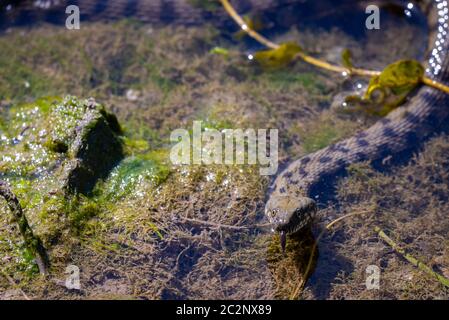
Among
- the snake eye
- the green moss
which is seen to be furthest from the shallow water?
the snake eye

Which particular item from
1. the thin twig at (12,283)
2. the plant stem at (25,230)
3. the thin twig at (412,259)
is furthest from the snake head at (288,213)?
the thin twig at (12,283)

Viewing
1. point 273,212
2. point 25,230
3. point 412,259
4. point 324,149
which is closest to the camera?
point 25,230

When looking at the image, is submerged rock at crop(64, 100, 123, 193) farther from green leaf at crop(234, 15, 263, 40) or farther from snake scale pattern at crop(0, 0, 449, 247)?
green leaf at crop(234, 15, 263, 40)

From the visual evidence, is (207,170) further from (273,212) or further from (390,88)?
(390,88)

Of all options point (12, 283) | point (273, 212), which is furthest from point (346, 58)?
point (12, 283)

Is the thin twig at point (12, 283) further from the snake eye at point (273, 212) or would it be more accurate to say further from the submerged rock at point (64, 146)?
the snake eye at point (273, 212)
